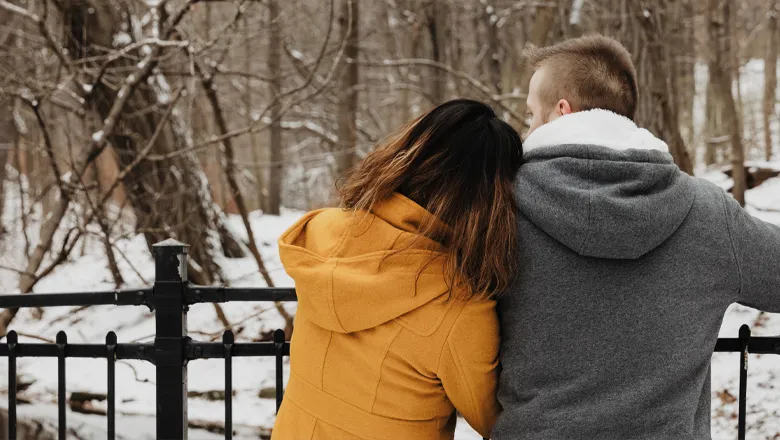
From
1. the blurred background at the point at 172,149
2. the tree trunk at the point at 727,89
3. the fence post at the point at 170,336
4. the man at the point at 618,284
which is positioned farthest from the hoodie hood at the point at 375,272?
the tree trunk at the point at 727,89

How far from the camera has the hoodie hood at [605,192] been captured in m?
1.48

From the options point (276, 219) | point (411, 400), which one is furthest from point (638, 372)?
point (276, 219)

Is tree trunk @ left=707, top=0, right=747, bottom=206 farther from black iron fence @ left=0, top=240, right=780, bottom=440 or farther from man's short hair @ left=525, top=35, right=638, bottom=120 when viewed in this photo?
man's short hair @ left=525, top=35, right=638, bottom=120

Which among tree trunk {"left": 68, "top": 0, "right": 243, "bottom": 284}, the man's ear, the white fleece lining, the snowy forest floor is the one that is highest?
the man's ear

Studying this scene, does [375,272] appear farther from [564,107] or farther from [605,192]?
[564,107]

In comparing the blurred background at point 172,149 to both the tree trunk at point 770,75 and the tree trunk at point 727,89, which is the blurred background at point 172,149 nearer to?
the tree trunk at point 727,89

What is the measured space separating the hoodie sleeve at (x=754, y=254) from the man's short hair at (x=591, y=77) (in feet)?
1.11

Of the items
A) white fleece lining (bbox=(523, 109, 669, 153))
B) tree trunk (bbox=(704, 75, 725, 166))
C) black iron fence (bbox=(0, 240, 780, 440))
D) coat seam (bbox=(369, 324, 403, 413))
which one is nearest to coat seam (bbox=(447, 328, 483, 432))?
coat seam (bbox=(369, 324, 403, 413))

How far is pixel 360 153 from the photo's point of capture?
12.0 meters

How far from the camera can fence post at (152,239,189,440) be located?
97.7 inches

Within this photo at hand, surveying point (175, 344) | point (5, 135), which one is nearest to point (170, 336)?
point (175, 344)

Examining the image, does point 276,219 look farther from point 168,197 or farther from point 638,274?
point 638,274

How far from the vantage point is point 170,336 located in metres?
2.49

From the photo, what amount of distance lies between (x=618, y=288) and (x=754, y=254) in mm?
318
